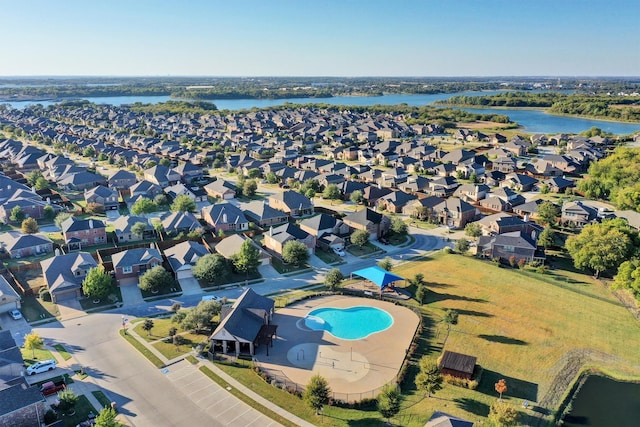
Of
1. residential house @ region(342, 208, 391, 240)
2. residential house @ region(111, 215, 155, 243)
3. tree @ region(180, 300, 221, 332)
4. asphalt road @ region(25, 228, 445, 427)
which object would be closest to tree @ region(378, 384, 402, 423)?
asphalt road @ region(25, 228, 445, 427)

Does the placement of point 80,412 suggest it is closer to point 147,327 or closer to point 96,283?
point 147,327

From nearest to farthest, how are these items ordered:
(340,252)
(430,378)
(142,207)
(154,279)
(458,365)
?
1. (430,378)
2. (458,365)
3. (154,279)
4. (340,252)
5. (142,207)

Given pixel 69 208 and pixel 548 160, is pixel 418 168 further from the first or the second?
pixel 69 208

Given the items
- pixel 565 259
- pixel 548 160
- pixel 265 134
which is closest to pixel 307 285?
pixel 565 259

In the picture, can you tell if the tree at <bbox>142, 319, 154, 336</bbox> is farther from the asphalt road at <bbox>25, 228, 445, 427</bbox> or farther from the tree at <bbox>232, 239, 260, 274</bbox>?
the tree at <bbox>232, 239, 260, 274</bbox>

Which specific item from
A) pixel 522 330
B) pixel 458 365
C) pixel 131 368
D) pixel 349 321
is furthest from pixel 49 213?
pixel 522 330

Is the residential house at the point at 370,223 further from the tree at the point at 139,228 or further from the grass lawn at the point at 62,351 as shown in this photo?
the grass lawn at the point at 62,351
